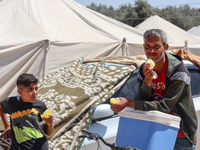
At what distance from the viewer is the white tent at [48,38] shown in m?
5.98

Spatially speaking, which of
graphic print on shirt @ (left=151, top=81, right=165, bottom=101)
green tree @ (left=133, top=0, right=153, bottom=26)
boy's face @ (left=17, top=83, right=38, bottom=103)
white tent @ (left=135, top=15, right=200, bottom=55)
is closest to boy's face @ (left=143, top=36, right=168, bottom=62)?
graphic print on shirt @ (left=151, top=81, right=165, bottom=101)

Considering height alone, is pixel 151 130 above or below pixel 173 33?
below

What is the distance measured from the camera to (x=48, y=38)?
244 inches

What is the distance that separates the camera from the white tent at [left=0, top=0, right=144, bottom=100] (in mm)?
5977

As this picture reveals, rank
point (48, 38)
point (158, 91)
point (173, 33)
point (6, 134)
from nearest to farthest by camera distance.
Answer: point (158, 91) < point (6, 134) < point (48, 38) < point (173, 33)

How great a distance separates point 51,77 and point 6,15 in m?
3.78

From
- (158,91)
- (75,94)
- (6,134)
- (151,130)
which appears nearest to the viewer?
(151,130)

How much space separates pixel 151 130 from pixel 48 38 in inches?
187

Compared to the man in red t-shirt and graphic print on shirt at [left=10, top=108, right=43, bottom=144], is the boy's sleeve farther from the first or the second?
the man in red t-shirt

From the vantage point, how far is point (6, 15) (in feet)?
23.1

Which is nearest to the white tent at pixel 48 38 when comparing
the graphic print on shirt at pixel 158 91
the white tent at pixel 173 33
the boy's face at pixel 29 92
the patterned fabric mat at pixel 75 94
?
the patterned fabric mat at pixel 75 94

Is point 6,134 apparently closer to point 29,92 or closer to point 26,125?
point 26,125

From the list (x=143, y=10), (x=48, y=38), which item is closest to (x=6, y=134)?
(x=48, y=38)

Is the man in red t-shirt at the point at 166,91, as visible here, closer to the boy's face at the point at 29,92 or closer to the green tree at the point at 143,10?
the boy's face at the point at 29,92
